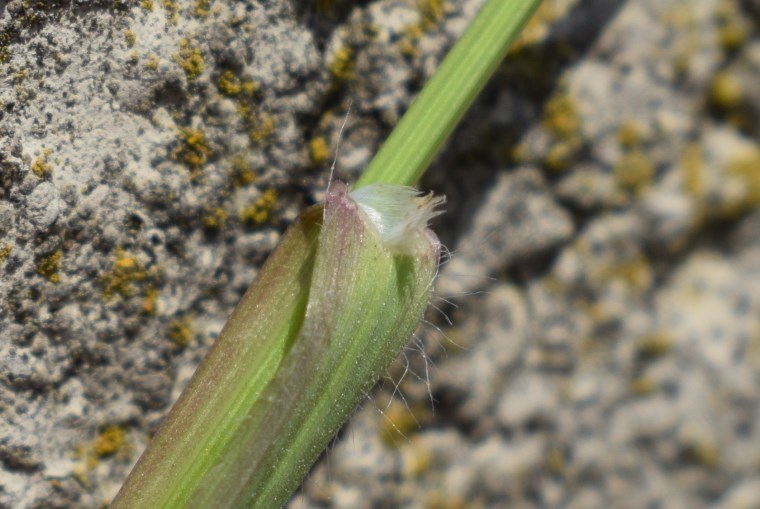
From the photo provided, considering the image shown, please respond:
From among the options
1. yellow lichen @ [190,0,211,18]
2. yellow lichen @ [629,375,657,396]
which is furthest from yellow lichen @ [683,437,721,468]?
yellow lichen @ [190,0,211,18]

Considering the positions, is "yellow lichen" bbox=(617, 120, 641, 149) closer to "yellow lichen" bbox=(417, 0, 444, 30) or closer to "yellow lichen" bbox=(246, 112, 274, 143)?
"yellow lichen" bbox=(417, 0, 444, 30)

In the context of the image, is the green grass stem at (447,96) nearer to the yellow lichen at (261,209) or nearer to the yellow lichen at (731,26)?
the yellow lichen at (261,209)

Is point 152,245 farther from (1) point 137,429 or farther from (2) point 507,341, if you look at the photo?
(2) point 507,341

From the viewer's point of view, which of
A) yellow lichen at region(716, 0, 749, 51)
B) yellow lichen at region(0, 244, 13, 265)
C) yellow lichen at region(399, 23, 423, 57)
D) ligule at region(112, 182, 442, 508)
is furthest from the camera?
yellow lichen at region(716, 0, 749, 51)

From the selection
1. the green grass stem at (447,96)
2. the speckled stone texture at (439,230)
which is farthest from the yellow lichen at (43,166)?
the green grass stem at (447,96)

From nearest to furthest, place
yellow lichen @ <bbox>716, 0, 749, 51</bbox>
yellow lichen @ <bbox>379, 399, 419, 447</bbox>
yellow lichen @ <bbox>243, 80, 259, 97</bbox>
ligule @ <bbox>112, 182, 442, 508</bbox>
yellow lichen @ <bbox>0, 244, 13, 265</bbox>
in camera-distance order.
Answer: ligule @ <bbox>112, 182, 442, 508</bbox>
yellow lichen @ <bbox>0, 244, 13, 265</bbox>
yellow lichen @ <bbox>243, 80, 259, 97</bbox>
yellow lichen @ <bbox>379, 399, 419, 447</bbox>
yellow lichen @ <bbox>716, 0, 749, 51</bbox>
